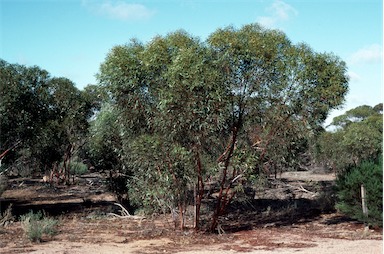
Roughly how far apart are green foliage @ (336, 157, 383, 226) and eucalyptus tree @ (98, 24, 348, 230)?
1.84m

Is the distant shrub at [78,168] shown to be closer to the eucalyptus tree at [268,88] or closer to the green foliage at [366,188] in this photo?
the eucalyptus tree at [268,88]

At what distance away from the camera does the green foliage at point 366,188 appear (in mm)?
13133

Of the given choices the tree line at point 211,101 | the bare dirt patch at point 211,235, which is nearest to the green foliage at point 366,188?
the bare dirt patch at point 211,235

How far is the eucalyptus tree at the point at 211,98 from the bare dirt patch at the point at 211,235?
4.49ft

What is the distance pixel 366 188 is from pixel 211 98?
5149 millimetres

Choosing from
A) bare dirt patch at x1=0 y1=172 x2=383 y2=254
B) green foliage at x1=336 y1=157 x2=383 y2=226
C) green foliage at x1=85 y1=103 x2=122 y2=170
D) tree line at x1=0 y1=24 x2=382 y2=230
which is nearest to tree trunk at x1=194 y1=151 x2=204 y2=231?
tree line at x1=0 y1=24 x2=382 y2=230

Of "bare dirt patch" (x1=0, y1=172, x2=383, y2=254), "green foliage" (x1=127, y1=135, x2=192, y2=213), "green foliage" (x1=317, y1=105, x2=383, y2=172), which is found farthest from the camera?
"green foliage" (x1=317, y1=105, x2=383, y2=172)

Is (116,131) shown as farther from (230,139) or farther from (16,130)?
(230,139)

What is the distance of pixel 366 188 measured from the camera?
43.7 ft

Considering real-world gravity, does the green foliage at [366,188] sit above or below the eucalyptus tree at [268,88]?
below

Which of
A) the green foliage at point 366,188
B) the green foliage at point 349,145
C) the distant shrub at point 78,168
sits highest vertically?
the green foliage at point 349,145

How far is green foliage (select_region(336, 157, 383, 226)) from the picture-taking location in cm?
1313

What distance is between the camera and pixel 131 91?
1291 cm

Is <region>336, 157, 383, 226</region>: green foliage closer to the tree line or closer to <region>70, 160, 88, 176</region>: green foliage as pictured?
the tree line
